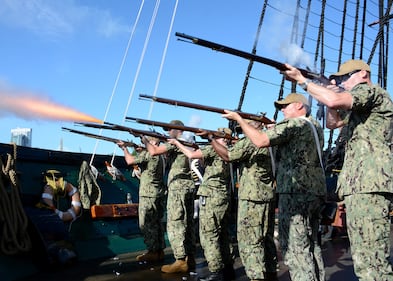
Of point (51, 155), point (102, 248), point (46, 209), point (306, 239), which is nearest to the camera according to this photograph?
point (306, 239)

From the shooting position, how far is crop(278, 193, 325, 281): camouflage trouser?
11.6 feet

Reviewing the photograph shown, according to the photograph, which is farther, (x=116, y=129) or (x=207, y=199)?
(x=116, y=129)

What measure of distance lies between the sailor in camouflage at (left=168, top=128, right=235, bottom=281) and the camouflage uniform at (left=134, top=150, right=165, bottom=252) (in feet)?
4.15

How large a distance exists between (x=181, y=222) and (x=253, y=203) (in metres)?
1.65

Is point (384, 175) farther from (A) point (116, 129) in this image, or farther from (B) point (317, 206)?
(A) point (116, 129)

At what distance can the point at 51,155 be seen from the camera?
6090mm

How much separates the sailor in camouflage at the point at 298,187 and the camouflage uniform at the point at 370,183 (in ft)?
2.19

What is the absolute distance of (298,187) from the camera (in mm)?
3695

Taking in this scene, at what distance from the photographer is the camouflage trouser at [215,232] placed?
192 inches

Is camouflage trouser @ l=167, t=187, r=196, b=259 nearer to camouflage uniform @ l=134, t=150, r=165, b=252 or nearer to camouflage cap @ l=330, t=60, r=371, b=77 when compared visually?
camouflage uniform @ l=134, t=150, r=165, b=252

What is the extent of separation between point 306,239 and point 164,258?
337 cm

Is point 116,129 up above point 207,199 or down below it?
above

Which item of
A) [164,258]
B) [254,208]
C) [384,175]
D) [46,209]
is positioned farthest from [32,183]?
[384,175]

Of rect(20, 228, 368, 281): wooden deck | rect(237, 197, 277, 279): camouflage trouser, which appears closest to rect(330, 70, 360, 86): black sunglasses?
rect(237, 197, 277, 279): camouflage trouser
